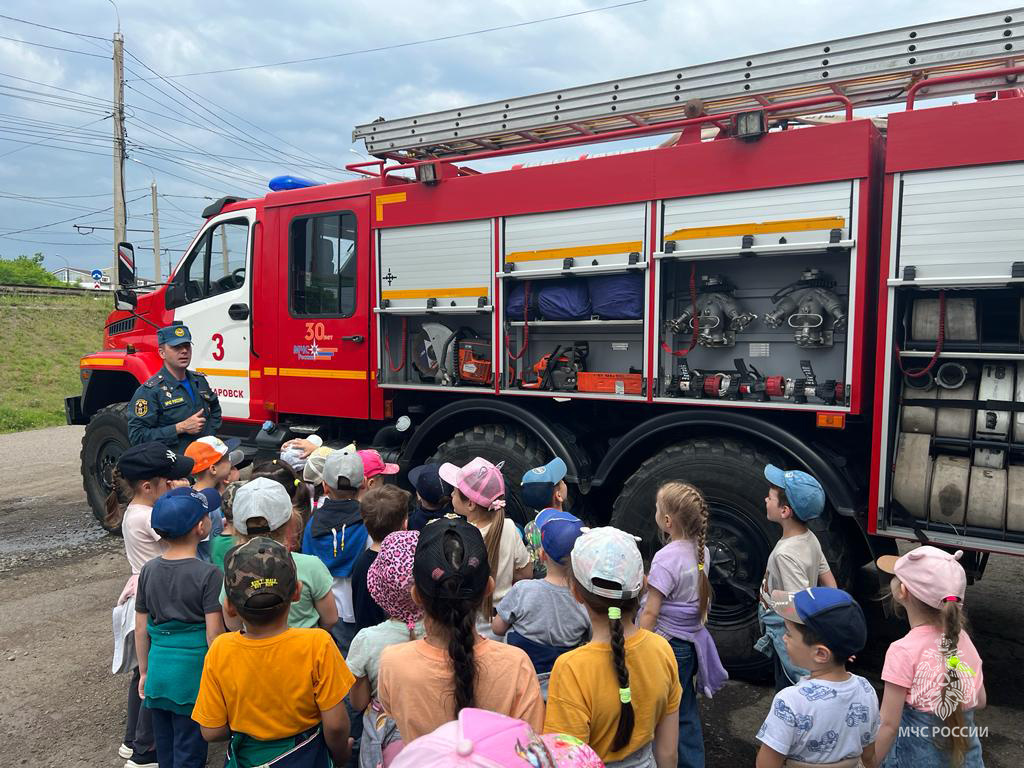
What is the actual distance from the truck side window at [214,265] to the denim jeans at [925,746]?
5.70 meters

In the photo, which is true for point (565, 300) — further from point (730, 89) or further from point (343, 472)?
point (343, 472)

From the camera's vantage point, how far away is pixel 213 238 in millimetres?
6609

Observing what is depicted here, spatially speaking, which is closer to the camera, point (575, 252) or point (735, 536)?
point (735, 536)

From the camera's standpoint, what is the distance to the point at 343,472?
332 cm

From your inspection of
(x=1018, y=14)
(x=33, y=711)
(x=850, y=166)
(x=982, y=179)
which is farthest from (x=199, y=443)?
(x=1018, y=14)

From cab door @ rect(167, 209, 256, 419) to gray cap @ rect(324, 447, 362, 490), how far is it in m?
3.32

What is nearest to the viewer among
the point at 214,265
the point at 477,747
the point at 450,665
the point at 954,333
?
the point at 477,747

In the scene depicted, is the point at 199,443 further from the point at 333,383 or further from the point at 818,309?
the point at 818,309

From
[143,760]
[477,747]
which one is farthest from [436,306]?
[477,747]

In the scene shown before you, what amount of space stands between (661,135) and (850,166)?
1471 mm

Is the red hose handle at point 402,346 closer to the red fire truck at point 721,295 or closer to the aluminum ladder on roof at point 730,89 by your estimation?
the red fire truck at point 721,295

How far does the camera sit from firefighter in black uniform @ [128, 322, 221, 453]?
191 inches

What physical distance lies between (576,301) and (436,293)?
3.54 feet

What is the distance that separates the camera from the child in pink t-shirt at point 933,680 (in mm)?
2217
